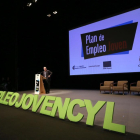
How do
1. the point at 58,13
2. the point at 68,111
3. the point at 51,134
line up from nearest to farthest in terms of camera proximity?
the point at 51,134, the point at 68,111, the point at 58,13

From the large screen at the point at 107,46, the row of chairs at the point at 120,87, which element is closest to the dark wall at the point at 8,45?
the large screen at the point at 107,46

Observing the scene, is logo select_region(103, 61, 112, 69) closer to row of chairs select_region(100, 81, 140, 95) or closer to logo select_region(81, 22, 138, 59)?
logo select_region(81, 22, 138, 59)

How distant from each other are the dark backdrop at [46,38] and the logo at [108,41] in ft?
3.00

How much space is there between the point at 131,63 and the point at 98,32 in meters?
2.45

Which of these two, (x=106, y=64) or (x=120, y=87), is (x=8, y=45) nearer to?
(x=106, y=64)

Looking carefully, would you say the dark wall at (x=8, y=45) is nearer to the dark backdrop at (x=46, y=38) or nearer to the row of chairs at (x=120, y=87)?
the dark backdrop at (x=46, y=38)

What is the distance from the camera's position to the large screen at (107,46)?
698 centimetres

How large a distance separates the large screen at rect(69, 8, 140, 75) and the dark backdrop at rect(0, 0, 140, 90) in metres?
0.56

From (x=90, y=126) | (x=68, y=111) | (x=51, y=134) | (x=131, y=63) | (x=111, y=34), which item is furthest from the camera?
(x=111, y=34)

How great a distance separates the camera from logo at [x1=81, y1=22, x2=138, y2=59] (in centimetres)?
709

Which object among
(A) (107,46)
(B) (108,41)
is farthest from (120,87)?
(B) (108,41)

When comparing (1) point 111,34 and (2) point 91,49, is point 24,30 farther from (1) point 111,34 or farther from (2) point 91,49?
(1) point 111,34

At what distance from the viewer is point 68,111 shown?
10.0 ft

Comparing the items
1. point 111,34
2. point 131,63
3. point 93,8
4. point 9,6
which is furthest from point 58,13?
point 131,63
